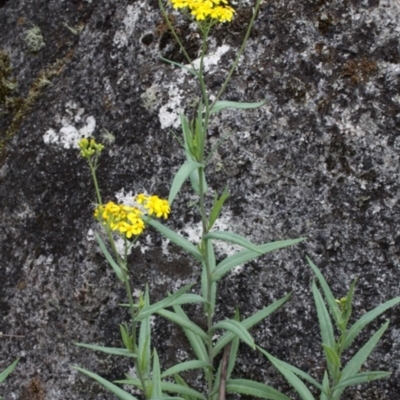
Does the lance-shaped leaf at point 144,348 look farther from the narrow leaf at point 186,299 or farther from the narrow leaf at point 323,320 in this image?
the narrow leaf at point 323,320

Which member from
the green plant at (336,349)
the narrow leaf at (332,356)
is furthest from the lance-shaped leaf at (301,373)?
the narrow leaf at (332,356)

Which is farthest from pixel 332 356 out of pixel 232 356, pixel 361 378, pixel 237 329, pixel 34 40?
pixel 34 40

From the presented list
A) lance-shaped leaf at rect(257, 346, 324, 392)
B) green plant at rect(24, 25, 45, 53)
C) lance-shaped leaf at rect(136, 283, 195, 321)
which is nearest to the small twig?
lance-shaped leaf at rect(257, 346, 324, 392)

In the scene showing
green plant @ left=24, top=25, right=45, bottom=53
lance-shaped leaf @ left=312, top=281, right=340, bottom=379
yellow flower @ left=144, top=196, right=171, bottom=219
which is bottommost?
lance-shaped leaf @ left=312, top=281, right=340, bottom=379

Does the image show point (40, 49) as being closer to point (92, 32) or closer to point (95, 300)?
point (92, 32)

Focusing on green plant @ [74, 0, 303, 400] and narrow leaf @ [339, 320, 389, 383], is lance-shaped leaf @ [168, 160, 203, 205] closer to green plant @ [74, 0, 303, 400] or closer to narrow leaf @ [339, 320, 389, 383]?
green plant @ [74, 0, 303, 400]

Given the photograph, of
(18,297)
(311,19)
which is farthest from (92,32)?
(18,297)
